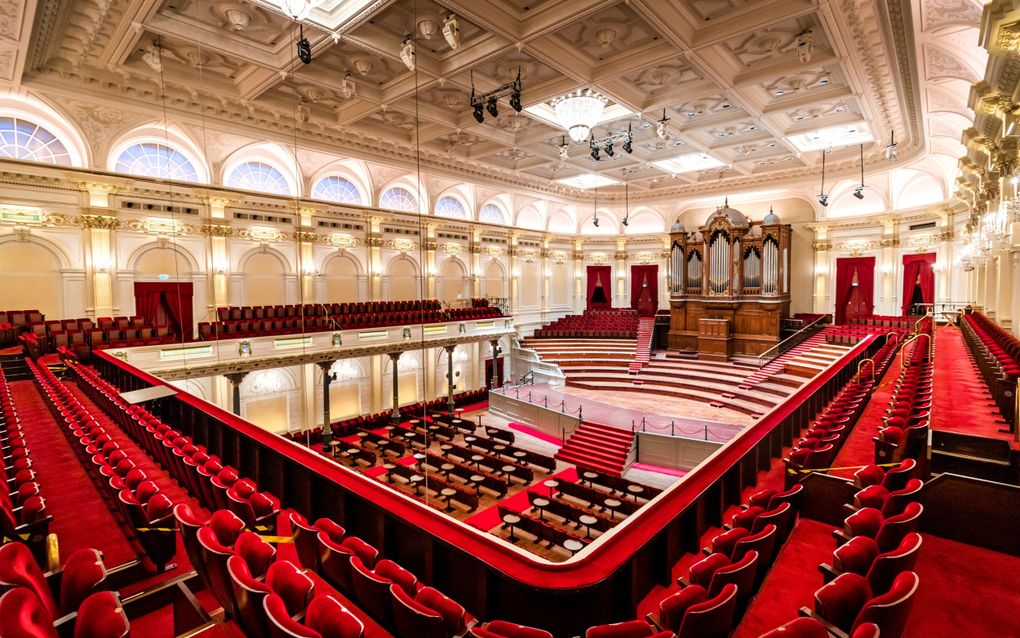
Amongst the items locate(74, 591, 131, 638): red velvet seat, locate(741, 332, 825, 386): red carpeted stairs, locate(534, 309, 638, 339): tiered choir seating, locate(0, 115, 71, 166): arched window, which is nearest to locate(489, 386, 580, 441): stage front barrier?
locate(534, 309, 638, 339): tiered choir seating

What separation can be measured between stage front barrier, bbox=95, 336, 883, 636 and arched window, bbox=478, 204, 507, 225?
49.5ft

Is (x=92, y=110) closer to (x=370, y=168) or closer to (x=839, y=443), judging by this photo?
(x=370, y=168)

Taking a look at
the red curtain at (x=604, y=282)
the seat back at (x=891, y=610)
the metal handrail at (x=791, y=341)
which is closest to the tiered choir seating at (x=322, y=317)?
the red curtain at (x=604, y=282)

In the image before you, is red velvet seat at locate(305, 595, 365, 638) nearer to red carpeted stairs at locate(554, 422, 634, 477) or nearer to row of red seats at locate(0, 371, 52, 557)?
row of red seats at locate(0, 371, 52, 557)

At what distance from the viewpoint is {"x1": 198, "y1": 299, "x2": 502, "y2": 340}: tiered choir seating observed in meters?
11.2

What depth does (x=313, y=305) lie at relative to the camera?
13.6 meters

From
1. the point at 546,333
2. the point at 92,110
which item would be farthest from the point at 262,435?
the point at 546,333

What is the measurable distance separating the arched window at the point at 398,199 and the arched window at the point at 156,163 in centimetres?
542

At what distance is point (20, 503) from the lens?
9.00 ft

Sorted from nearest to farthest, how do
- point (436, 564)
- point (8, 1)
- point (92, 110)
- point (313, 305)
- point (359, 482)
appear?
1. point (436, 564)
2. point (359, 482)
3. point (8, 1)
4. point (92, 110)
5. point (313, 305)

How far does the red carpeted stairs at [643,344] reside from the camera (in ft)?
52.5

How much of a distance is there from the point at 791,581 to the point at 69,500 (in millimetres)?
4807

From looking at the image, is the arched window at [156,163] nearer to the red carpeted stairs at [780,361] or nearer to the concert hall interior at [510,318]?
the concert hall interior at [510,318]

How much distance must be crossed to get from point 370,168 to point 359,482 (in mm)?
13668
